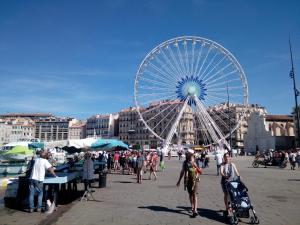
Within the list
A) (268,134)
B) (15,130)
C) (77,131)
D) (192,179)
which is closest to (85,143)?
(192,179)

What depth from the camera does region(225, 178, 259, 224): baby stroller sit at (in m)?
8.33

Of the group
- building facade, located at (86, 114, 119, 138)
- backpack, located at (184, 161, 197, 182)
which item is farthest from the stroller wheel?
building facade, located at (86, 114, 119, 138)

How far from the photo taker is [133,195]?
541 inches

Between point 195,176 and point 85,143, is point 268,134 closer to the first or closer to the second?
point 85,143

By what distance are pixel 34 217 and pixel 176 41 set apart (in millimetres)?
38957

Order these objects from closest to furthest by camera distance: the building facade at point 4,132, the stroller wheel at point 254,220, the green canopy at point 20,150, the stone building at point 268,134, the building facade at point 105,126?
1. the stroller wheel at point 254,220
2. the green canopy at point 20,150
3. the stone building at point 268,134
4. the building facade at point 105,126
5. the building facade at point 4,132

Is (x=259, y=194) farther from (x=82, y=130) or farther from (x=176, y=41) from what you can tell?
(x=82, y=130)

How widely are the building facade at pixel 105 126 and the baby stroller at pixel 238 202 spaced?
460ft

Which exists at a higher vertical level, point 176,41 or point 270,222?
point 176,41

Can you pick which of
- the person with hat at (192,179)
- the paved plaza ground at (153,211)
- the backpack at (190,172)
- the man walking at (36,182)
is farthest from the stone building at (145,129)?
the backpack at (190,172)

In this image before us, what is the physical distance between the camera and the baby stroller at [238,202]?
27.3ft

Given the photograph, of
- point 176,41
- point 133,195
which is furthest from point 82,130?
point 133,195

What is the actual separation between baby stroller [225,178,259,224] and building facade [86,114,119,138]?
14011 centimetres

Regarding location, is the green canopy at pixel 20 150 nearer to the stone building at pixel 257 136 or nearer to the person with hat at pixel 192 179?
the person with hat at pixel 192 179
